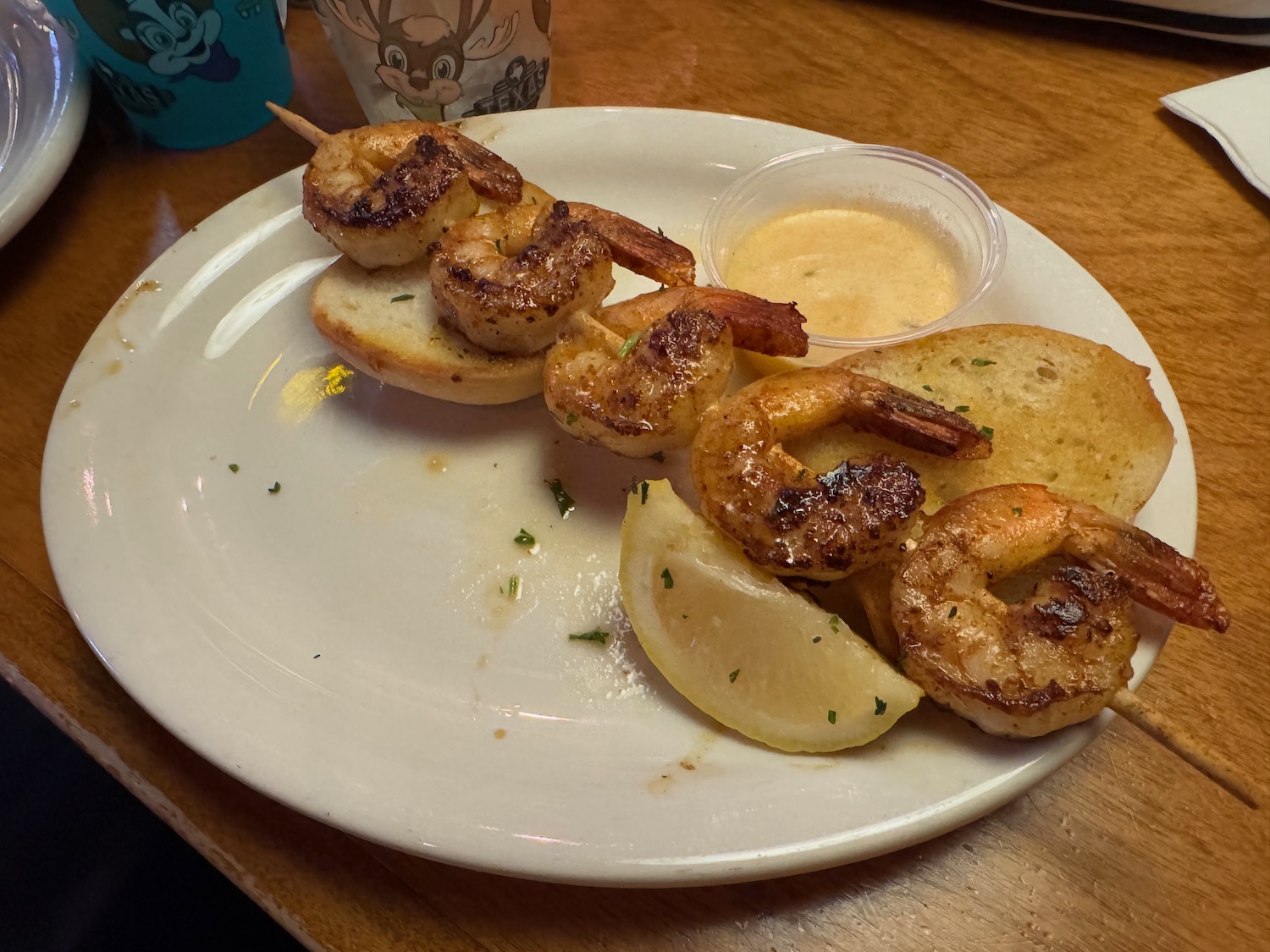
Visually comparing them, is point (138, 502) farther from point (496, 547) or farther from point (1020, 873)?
point (1020, 873)

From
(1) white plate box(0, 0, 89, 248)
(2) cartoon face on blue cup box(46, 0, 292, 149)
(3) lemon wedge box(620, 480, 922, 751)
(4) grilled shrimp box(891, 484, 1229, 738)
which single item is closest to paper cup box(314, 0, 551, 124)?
(2) cartoon face on blue cup box(46, 0, 292, 149)

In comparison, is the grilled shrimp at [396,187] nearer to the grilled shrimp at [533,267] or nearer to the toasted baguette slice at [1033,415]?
the grilled shrimp at [533,267]

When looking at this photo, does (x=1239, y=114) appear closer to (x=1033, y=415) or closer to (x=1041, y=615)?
(x=1033, y=415)

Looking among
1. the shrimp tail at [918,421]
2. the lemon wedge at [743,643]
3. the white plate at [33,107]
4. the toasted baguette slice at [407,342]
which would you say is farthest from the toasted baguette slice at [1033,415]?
the white plate at [33,107]

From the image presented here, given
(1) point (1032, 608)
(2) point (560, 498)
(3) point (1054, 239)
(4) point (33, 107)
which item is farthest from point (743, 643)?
(4) point (33, 107)

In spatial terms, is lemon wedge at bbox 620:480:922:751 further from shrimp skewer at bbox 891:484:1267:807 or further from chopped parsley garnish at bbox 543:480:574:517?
chopped parsley garnish at bbox 543:480:574:517
